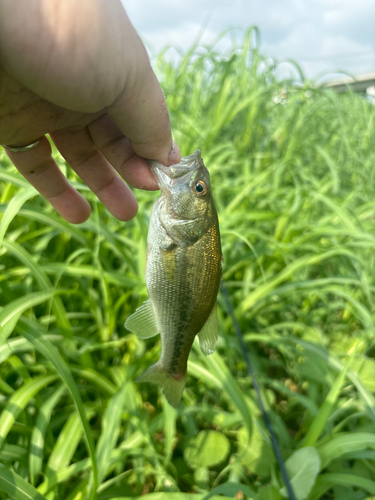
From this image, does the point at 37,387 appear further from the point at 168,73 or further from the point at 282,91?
the point at 168,73

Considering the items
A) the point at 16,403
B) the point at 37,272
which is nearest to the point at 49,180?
the point at 37,272

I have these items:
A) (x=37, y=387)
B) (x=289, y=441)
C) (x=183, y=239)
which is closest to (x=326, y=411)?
(x=289, y=441)

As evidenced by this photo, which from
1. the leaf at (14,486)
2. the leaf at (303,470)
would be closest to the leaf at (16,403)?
the leaf at (14,486)

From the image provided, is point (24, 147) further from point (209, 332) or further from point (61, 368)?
point (209, 332)

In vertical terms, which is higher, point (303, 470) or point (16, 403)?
point (16, 403)

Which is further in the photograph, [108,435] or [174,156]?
[108,435]
